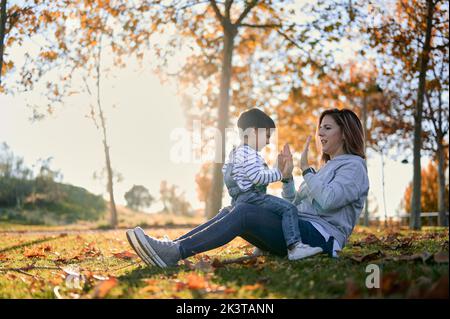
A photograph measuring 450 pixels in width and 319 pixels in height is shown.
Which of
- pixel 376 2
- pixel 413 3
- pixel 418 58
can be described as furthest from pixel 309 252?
pixel 413 3

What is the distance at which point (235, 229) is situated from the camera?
477 cm

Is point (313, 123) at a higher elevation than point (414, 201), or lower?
higher

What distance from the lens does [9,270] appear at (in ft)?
18.3

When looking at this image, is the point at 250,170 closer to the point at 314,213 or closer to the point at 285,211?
the point at 285,211

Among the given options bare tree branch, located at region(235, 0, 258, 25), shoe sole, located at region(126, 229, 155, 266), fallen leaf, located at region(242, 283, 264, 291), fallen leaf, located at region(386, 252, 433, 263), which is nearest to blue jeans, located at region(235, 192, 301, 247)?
fallen leaf, located at region(386, 252, 433, 263)

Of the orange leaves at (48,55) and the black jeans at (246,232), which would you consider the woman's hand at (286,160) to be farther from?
the orange leaves at (48,55)

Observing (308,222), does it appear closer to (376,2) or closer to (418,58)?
(376,2)

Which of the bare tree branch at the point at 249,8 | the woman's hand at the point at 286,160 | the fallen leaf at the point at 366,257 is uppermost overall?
the bare tree branch at the point at 249,8

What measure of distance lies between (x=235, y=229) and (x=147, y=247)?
815 mm

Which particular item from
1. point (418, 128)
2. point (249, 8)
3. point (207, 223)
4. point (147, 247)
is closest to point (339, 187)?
point (207, 223)

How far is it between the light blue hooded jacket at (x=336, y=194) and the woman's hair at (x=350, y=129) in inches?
4.2

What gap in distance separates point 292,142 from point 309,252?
2034 cm

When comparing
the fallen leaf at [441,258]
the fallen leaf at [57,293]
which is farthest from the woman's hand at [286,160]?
the fallen leaf at [57,293]

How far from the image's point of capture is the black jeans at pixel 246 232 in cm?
475
